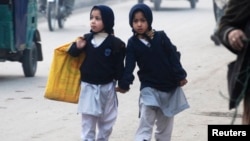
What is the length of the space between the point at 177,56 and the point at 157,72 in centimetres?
24

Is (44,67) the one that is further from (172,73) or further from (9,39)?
(172,73)

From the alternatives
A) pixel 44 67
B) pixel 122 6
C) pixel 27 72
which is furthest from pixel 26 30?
pixel 122 6

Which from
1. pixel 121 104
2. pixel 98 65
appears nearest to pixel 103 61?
pixel 98 65

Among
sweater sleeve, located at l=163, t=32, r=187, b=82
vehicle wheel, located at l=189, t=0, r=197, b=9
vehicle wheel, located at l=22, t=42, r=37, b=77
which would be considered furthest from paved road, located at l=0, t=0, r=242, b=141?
vehicle wheel, located at l=189, t=0, r=197, b=9

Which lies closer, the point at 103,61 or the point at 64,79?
the point at 103,61

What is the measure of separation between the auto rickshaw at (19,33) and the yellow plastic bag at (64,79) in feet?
19.0

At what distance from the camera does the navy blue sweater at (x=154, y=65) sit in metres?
7.37

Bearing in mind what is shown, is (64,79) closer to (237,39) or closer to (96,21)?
(96,21)

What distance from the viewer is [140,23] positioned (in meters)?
7.34

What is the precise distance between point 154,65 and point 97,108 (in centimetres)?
59

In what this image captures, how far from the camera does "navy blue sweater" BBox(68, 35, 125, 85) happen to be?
747 cm

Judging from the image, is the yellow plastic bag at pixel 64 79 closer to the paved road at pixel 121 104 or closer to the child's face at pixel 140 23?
the child's face at pixel 140 23

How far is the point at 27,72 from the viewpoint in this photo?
14156 millimetres

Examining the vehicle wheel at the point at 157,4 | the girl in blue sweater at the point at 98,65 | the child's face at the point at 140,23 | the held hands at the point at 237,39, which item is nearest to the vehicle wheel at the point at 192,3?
the vehicle wheel at the point at 157,4
